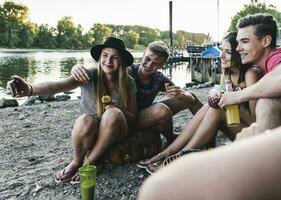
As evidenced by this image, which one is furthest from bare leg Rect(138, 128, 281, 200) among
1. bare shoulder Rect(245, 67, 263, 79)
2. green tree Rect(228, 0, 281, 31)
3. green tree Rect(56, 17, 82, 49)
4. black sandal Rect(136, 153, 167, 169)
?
green tree Rect(56, 17, 82, 49)

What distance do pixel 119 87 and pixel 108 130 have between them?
60cm

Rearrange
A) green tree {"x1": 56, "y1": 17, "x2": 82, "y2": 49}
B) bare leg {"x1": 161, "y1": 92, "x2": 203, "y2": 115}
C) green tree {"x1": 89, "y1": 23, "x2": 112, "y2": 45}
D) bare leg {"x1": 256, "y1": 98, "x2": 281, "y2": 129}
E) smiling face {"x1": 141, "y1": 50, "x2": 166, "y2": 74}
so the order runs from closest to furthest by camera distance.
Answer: bare leg {"x1": 256, "y1": 98, "x2": 281, "y2": 129} → smiling face {"x1": 141, "y1": 50, "x2": 166, "y2": 74} → bare leg {"x1": 161, "y1": 92, "x2": 203, "y2": 115} → green tree {"x1": 56, "y1": 17, "x2": 82, "y2": 49} → green tree {"x1": 89, "y1": 23, "x2": 112, "y2": 45}

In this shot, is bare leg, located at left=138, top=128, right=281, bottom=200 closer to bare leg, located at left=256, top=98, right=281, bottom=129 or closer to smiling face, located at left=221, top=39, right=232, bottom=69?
bare leg, located at left=256, top=98, right=281, bottom=129

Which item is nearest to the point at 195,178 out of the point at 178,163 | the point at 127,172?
the point at 178,163

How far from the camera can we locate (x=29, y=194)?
3395mm

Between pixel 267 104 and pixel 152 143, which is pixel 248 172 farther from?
pixel 152 143

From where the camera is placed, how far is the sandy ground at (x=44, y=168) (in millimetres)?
3359

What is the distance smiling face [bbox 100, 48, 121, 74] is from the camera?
3.74 meters

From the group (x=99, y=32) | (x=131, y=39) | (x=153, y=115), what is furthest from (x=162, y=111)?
(x=99, y=32)

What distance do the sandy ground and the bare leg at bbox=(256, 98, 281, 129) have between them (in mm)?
1445

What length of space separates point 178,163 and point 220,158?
77 millimetres

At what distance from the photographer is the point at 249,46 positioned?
11.2 ft

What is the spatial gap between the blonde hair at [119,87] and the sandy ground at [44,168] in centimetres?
73

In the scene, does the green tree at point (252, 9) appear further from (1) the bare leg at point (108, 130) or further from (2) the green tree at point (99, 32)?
(2) the green tree at point (99, 32)
